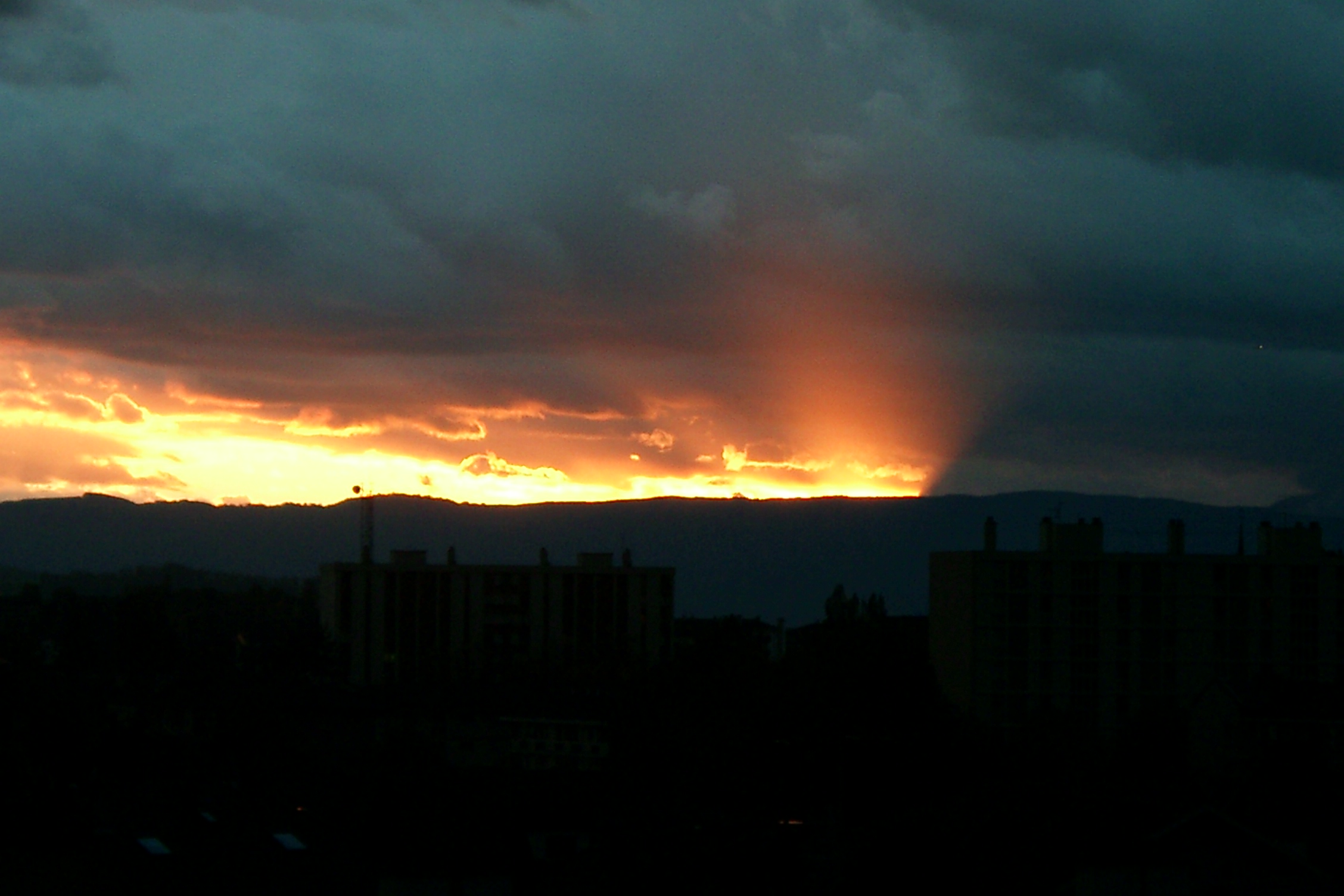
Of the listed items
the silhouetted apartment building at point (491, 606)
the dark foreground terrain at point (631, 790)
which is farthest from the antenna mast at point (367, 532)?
the dark foreground terrain at point (631, 790)

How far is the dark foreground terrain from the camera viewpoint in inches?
1130

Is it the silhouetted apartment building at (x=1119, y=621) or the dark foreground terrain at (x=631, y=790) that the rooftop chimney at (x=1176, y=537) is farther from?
the dark foreground terrain at (x=631, y=790)

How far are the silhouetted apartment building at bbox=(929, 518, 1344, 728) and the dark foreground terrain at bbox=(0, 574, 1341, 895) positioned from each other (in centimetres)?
643

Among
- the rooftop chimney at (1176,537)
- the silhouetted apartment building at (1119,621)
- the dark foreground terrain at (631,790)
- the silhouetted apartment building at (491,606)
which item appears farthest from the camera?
the silhouetted apartment building at (491,606)

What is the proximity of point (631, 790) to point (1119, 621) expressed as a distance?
125 feet

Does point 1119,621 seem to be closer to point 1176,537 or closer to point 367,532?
point 1176,537

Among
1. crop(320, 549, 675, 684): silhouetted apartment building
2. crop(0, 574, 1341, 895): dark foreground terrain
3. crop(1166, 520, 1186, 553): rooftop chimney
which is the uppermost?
crop(1166, 520, 1186, 553): rooftop chimney

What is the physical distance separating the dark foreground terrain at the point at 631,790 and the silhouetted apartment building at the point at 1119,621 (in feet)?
21.1

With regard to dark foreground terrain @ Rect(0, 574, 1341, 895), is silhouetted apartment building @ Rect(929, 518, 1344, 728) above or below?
above

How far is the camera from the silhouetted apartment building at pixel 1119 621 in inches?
3123

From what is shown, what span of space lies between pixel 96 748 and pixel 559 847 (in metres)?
17.4

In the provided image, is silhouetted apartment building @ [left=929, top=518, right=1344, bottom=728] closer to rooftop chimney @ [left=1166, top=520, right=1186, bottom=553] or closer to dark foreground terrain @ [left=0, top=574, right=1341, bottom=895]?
rooftop chimney @ [left=1166, top=520, right=1186, bottom=553]

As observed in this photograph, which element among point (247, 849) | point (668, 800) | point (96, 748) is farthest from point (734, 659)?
point (247, 849)

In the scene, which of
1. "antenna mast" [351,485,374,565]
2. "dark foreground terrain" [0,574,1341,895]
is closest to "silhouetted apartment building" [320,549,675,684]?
"antenna mast" [351,485,374,565]
